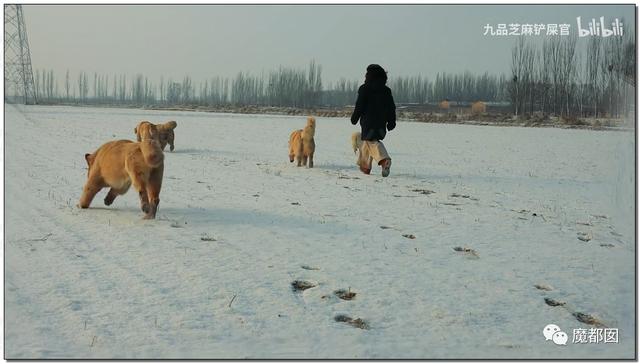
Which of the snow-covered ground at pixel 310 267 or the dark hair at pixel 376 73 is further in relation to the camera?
the dark hair at pixel 376 73

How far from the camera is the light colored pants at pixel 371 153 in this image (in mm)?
11016

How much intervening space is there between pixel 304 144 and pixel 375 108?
186cm

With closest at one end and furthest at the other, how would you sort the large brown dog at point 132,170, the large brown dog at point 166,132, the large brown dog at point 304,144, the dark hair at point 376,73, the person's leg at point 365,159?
the large brown dog at point 132,170
the dark hair at point 376,73
the person's leg at point 365,159
the large brown dog at point 304,144
the large brown dog at point 166,132

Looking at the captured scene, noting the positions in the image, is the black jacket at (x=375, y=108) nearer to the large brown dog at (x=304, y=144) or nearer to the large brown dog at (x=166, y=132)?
the large brown dog at (x=304, y=144)

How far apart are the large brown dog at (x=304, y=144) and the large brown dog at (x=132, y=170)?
5.50 metres

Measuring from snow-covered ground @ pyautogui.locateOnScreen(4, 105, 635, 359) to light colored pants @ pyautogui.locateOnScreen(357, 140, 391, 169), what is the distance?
2.67 feet

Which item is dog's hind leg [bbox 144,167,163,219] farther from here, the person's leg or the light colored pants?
the person's leg

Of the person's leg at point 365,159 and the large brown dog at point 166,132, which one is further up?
the large brown dog at point 166,132

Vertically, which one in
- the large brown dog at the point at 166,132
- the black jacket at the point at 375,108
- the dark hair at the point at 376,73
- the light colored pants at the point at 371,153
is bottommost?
the light colored pants at the point at 371,153

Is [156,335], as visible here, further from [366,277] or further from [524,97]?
[524,97]

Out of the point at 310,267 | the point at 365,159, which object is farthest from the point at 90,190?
the point at 365,159

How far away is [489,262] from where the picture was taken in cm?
562

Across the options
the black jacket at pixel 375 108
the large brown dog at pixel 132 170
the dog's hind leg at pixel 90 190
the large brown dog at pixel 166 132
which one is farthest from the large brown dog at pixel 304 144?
the dog's hind leg at pixel 90 190

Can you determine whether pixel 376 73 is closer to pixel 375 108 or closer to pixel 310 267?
pixel 375 108
